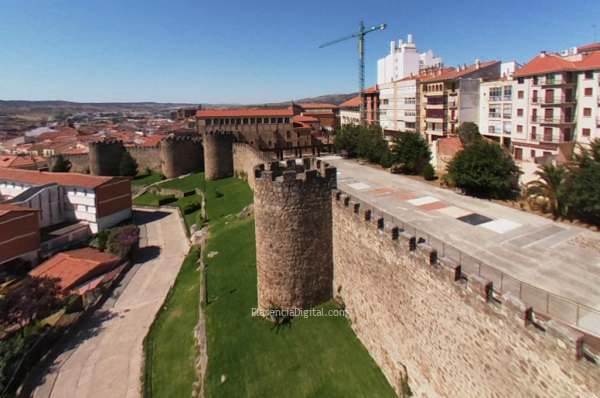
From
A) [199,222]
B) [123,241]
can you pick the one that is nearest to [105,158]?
[123,241]

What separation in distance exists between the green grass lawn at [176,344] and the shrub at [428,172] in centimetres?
2188

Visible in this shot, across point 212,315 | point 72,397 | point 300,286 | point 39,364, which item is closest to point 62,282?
point 39,364

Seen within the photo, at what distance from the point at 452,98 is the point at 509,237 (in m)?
30.3

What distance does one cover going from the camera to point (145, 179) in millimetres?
50344

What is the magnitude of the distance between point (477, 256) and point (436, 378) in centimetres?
952

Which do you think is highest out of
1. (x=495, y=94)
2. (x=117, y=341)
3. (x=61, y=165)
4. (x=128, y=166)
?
(x=495, y=94)

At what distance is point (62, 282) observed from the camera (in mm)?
24969

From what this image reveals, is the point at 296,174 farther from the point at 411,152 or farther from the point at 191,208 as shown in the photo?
the point at 411,152

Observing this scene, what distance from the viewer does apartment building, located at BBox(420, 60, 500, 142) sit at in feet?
143

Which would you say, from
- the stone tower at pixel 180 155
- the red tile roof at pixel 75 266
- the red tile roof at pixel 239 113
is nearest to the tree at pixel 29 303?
the red tile roof at pixel 75 266

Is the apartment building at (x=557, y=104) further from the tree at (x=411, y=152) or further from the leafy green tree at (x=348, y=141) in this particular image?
the leafy green tree at (x=348, y=141)

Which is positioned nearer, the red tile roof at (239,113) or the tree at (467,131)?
the tree at (467,131)

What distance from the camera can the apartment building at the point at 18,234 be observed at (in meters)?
28.9

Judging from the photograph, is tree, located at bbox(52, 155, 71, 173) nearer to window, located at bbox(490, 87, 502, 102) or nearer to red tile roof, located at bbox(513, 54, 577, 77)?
window, located at bbox(490, 87, 502, 102)
